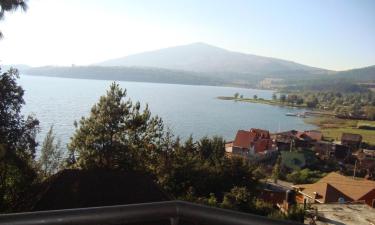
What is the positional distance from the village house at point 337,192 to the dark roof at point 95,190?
11681mm

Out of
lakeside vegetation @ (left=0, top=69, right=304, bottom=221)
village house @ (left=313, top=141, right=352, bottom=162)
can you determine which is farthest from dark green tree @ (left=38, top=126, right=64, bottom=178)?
village house @ (left=313, top=141, right=352, bottom=162)

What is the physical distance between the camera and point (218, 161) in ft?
64.1

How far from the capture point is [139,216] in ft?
3.61

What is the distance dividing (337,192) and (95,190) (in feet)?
49.2

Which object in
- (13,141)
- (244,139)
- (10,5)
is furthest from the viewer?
(244,139)

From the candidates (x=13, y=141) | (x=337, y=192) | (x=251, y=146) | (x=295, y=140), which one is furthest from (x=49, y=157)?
(x=295, y=140)

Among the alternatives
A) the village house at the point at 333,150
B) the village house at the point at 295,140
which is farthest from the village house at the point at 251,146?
the village house at the point at 333,150

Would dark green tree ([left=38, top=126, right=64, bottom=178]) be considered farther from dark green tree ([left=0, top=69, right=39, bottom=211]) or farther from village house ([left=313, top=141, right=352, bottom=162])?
village house ([left=313, top=141, right=352, bottom=162])

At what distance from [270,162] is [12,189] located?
30.7m

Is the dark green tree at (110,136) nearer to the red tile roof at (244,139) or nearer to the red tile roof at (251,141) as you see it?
the red tile roof at (244,139)

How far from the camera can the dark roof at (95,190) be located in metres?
8.48

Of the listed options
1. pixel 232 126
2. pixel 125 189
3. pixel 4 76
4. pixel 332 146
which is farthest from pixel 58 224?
pixel 232 126

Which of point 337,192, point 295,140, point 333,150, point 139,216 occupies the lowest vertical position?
point 333,150

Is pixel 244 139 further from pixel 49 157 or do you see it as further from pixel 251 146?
pixel 49 157
